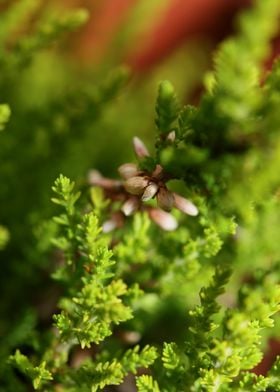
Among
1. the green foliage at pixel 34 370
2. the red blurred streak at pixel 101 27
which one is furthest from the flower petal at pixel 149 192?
the red blurred streak at pixel 101 27

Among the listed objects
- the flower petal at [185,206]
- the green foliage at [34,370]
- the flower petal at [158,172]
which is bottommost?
the green foliage at [34,370]

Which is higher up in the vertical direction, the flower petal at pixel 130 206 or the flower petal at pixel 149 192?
the flower petal at pixel 130 206

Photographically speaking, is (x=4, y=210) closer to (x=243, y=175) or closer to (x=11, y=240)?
(x=11, y=240)

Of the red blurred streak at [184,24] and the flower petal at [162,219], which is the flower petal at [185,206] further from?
the red blurred streak at [184,24]

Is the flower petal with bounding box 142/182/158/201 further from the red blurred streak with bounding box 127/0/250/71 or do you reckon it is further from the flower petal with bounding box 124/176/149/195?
the red blurred streak with bounding box 127/0/250/71

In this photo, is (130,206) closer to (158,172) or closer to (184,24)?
(158,172)

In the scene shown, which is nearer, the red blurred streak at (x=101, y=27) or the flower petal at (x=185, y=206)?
the flower petal at (x=185, y=206)

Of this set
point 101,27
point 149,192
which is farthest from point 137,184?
point 101,27
